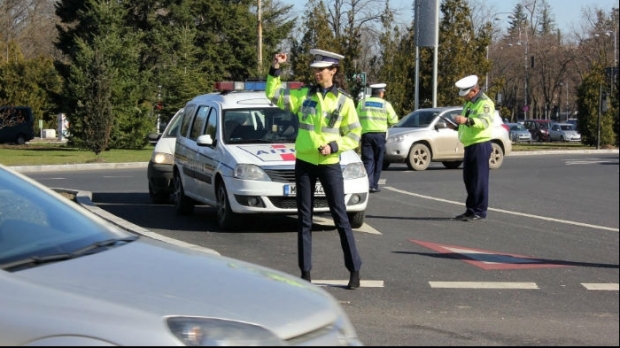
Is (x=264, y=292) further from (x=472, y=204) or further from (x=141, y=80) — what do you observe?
(x=141, y=80)

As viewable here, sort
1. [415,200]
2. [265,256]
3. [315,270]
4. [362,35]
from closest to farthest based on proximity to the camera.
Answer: [315,270]
[265,256]
[415,200]
[362,35]

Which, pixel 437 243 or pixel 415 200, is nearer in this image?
pixel 437 243

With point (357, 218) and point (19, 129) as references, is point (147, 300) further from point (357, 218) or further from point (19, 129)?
point (19, 129)

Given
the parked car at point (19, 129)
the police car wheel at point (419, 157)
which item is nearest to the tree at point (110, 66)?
the parked car at point (19, 129)

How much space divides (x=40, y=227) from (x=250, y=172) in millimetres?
6024

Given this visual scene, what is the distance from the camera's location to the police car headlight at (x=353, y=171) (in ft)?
35.4

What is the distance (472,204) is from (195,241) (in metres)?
3.65

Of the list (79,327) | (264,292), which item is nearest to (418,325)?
(264,292)

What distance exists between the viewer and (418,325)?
20.5 feet

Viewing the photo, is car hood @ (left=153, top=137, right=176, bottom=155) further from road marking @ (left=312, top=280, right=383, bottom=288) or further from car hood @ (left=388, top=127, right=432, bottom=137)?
car hood @ (left=388, top=127, right=432, bottom=137)

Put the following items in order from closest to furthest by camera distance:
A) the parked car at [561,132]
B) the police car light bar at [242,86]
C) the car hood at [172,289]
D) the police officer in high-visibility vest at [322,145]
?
1. the car hood at [172,289]
2. the police officer in high-visibility vest at [322,145]
3. the police car light bar at [242,86]
4. the parked car at [561,132]

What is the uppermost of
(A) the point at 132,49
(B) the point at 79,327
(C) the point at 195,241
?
(A) the point at 132,49

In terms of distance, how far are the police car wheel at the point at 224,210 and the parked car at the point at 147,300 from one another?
251 inches

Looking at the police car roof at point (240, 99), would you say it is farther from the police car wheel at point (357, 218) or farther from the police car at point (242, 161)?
the police car wheel at point (357, 218)
